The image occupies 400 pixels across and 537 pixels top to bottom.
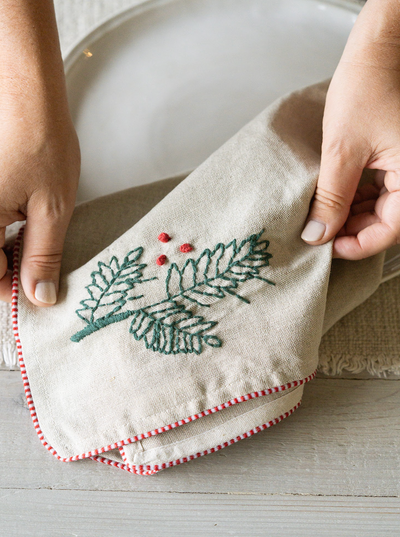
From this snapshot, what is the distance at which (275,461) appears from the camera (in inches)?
24.0

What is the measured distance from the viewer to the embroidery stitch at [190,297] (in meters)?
0.54

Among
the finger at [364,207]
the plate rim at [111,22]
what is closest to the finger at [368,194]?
the finger at [364,207]

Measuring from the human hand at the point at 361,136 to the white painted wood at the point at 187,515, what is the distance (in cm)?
31

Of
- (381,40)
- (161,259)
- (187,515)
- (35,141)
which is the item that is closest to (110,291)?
(161,259)

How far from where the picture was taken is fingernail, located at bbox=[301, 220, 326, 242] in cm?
58

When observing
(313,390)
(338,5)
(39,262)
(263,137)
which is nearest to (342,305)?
(313,390)

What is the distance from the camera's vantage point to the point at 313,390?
2.15 ft

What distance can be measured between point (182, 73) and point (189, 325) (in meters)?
0.46

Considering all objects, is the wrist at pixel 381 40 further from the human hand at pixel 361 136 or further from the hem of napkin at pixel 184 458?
the hem of napkin at pixel 184 458

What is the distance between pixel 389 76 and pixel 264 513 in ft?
1.76

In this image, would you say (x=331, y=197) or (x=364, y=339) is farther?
(x=364, y=339)

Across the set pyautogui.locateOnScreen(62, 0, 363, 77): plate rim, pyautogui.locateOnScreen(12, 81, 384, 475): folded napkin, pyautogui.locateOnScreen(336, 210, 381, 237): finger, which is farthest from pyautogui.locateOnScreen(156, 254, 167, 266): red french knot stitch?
pyautogui.locateOnScreen(62, 0, 363, 77): plate rim

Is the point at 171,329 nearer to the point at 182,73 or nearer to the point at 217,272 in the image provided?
the point at 217,272

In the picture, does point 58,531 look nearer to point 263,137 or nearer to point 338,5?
point 263,137
